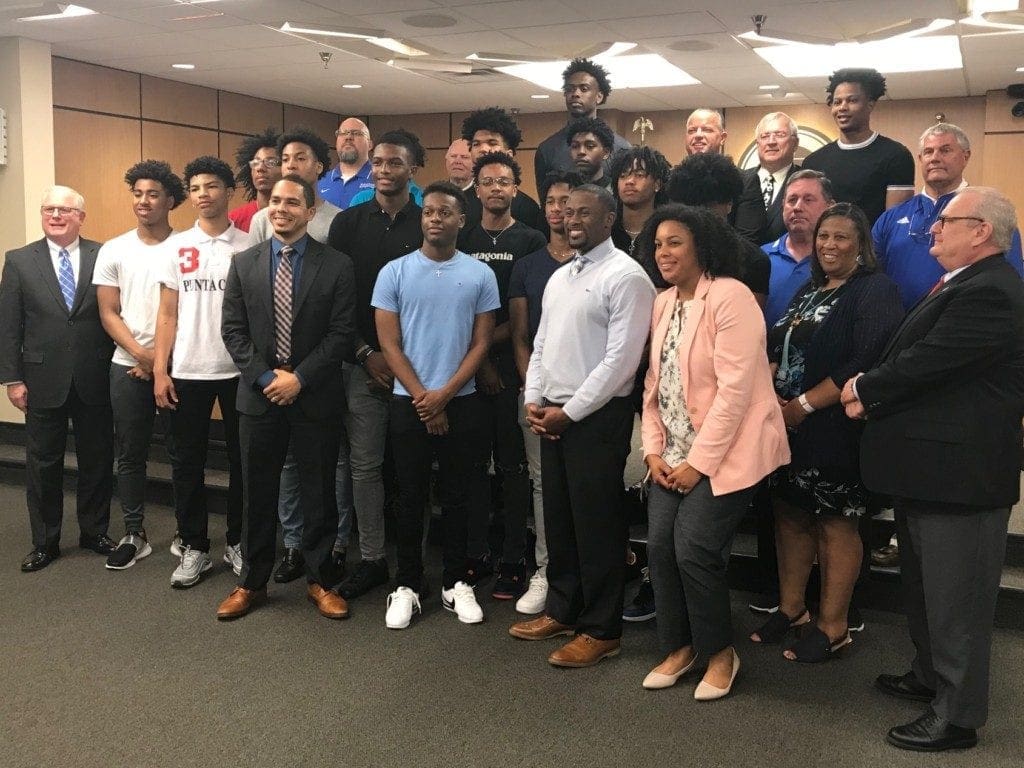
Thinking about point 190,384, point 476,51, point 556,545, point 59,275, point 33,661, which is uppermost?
point 476,51

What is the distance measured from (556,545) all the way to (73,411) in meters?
2.58

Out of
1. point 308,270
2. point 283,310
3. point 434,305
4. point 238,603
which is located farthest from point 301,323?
point 238,603

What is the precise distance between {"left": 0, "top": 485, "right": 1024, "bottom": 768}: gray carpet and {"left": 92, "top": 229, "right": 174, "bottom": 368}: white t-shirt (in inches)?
47.7

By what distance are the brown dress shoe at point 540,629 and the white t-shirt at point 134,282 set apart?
2146 millimetres

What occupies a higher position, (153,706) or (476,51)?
(476,51)

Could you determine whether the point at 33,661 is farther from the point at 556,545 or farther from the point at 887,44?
the point at 887,44

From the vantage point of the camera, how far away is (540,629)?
3361 mm

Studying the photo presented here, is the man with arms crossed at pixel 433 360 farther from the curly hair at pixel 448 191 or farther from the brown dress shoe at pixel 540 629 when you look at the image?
the brown dress shoe at pixel 540 629

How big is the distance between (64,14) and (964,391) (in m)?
6.30

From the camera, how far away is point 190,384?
387 cm

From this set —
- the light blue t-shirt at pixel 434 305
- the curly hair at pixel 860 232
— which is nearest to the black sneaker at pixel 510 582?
the light blue t-shirt at pixel 434 305

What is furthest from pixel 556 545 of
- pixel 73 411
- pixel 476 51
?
pixel 476 51

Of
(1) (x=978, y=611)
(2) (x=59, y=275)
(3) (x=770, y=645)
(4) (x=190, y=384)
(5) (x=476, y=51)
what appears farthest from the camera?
(5) (x=476, y=51)

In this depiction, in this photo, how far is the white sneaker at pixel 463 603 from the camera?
138 inches
